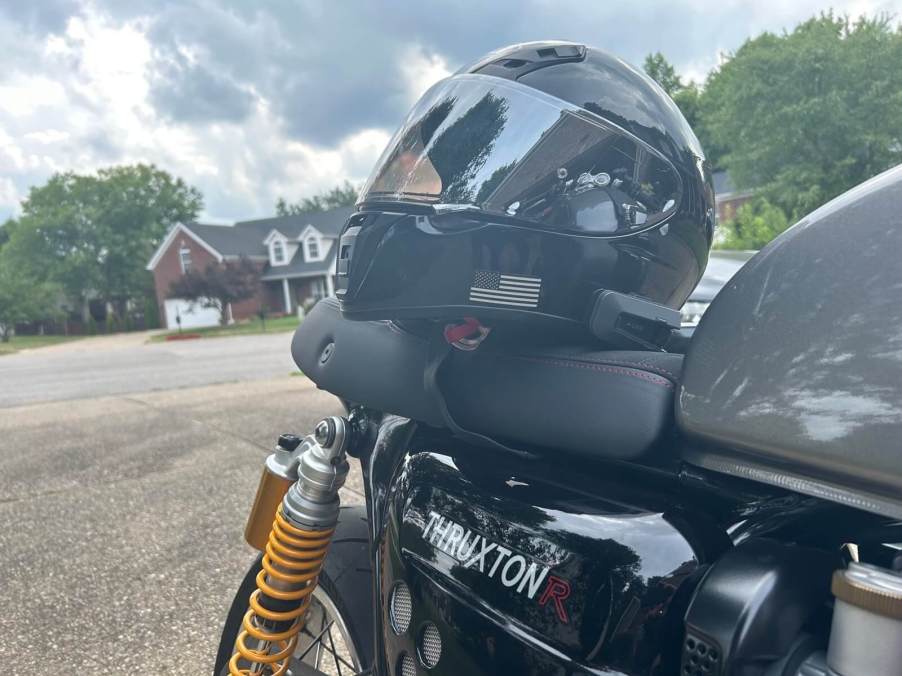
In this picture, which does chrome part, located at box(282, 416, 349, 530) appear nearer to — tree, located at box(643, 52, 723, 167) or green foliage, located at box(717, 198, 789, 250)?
green foliage, located at box(717, 198, 789, 250)

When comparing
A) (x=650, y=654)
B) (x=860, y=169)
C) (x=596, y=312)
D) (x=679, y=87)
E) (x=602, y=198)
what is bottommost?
(x=650, y=654)

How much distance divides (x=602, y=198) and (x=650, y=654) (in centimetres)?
74

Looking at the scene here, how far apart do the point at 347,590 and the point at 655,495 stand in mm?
835

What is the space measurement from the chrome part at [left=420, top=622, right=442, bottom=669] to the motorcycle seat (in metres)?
0.35

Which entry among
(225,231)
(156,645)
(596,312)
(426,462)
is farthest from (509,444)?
(225,231)

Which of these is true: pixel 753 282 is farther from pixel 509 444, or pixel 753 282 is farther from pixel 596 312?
pixel 509 444

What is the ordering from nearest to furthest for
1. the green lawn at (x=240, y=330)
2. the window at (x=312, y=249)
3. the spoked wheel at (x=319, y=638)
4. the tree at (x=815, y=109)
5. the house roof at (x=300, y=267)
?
the spoked wheel at (x=319, y=638), the tree at (x=815, y=109), the green lawn at (x=240, y=330), the house roof at (x=300, y=267), the window at (x=312, y=249)

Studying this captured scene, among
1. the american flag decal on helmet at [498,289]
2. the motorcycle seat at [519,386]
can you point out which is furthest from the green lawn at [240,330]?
the american flag decal on helmet at [498,289]

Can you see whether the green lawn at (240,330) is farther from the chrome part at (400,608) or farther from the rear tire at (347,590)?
the chrome part at (400,608)

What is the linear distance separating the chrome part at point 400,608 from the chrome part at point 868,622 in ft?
2.35

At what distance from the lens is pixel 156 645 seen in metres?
2.63

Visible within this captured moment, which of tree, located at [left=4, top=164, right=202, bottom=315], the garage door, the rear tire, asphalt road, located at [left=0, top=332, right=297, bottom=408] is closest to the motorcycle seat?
the rear tire

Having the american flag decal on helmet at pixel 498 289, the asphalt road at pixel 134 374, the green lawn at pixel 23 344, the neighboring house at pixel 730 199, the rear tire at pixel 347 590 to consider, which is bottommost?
the green lawn at pixel 23 344

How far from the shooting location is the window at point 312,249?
41.5 meters
